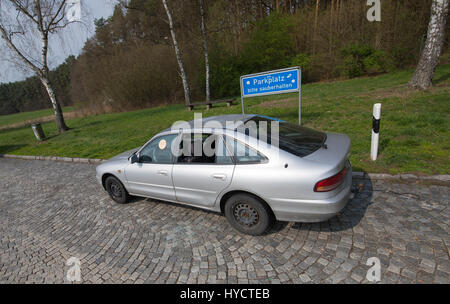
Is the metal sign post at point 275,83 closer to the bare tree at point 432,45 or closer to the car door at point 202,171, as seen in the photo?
the car door at point 202,171

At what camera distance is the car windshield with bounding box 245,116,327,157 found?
2938 millimetres

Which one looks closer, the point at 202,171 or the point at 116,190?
the point at 202,171

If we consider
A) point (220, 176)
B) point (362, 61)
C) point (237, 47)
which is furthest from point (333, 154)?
point (237, 47)

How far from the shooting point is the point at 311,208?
2658mm

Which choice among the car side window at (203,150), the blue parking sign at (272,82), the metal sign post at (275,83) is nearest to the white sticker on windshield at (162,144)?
the car side window at (203,150)

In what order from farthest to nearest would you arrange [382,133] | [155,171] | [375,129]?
1. [382,133]
2. [375,129]
3. [155,171]

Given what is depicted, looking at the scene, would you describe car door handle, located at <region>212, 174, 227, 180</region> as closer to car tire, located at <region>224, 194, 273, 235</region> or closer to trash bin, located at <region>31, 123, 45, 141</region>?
car tire, located at <region>224, 194, 273, 235</region>

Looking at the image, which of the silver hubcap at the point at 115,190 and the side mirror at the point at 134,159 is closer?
the side mirror at the point at 134,159

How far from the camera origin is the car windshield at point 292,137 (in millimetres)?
2938

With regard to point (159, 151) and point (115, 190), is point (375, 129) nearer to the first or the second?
point (159, 151)

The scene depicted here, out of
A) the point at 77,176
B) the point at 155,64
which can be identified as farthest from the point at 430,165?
the point at 155,64

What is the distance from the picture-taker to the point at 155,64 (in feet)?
70.8

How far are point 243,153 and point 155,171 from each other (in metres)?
1.64
